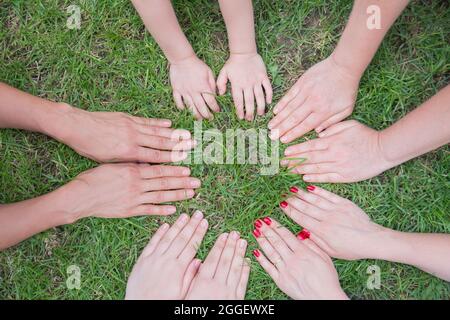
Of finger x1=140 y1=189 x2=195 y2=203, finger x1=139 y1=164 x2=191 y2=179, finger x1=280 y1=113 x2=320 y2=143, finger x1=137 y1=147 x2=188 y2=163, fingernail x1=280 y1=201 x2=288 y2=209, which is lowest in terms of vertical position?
fingernail x1=280 y1=201 x2=288 y2=209

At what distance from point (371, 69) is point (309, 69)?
267mm

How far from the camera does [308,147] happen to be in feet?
5.89

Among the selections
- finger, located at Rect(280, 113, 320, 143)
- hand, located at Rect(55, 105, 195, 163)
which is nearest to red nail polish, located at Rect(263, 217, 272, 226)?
finger, located at Rect(280, 113, 320, 143)

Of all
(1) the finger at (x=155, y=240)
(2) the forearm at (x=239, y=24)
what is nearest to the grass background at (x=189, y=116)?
Result: (1) the finger at (x=155, y=240)

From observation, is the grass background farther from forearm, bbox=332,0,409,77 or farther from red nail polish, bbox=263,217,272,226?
forearm, bbox=332,0,409,77

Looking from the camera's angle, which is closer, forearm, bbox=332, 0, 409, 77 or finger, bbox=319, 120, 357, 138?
forearm, bbox=332, 0, 409, 77

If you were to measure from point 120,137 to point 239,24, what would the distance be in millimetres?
653

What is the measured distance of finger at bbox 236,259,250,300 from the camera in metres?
1.78

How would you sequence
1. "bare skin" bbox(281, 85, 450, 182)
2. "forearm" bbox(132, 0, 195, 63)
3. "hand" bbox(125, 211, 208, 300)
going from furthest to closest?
"hand" bbox(125, 211, 208, 300)
"bare skin" bbox(281, 85, 450, 182)
"forearm" bbox(132, 0, 195, 63)

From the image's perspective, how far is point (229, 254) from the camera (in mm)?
1802

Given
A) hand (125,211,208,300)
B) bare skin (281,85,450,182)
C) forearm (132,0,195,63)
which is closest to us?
forearm (132,0,195,63)

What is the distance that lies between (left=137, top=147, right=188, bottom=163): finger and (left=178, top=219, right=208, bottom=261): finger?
11.5 inches

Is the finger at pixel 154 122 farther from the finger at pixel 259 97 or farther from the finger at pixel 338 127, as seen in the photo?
the finger at pixel 338 127
